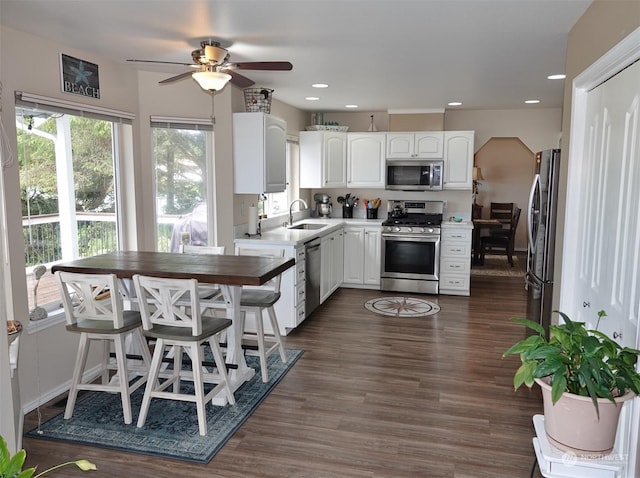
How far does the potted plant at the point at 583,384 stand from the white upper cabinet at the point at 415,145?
5.12m

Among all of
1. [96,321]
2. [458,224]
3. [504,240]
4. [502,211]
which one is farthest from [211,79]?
[502,211]

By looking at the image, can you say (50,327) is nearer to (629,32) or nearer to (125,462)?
(125,462)

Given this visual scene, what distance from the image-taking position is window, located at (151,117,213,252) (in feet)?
15.0

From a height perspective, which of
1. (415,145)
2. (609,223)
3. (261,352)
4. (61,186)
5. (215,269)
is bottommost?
(261,352)

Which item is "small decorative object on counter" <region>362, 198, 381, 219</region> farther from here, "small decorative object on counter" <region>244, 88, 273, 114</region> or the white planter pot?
the white planter pot

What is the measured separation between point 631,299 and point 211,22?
8.49 feet

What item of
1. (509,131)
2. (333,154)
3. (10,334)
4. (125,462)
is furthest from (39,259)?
(509,131)

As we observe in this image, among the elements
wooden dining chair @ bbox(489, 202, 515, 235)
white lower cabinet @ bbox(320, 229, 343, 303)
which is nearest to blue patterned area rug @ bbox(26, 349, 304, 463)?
white lower cabinet @ bbox(320, 229, 343, 303)

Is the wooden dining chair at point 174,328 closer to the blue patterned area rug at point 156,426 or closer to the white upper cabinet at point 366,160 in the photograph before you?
the blue patterned area rug at point 156,426

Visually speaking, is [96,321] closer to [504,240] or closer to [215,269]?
[215,269]

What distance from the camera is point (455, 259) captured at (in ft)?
20.9

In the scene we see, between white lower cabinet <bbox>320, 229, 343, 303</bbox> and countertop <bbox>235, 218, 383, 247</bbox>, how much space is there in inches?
4.4

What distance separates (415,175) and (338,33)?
3699mm

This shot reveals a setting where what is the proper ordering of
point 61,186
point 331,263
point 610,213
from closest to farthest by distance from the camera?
point 610,213, point 61,186, point 331,263
